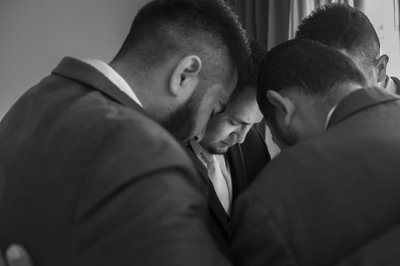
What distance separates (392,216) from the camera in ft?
2.63

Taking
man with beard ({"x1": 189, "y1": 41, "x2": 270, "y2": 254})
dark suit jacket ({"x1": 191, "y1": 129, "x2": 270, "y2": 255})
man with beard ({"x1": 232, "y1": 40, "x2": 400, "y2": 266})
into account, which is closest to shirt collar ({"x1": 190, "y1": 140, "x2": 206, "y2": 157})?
man with beard ({"x1": 189, "y1": 41, "x2": 270, "y2": 254})

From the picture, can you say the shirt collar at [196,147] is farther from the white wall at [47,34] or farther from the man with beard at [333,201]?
the white wall at [47,34]

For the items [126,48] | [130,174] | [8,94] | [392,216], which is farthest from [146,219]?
[8,94]

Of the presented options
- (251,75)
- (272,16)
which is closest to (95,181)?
(251,75)

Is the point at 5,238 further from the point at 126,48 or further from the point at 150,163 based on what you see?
the point at 126,48

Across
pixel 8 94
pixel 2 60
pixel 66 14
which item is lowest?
pixel 8 94

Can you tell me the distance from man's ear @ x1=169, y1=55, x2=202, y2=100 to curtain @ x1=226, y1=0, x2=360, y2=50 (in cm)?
171

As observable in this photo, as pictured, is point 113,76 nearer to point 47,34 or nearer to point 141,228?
point 141,228

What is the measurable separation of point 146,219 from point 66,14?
3362 mm

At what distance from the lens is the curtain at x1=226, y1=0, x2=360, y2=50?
2.71 meters

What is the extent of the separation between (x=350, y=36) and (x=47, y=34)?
2789 mm

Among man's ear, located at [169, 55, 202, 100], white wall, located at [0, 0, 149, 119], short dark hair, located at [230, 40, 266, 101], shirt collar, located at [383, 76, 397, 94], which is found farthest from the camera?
white wall, located at [0, 0, 149, 119]

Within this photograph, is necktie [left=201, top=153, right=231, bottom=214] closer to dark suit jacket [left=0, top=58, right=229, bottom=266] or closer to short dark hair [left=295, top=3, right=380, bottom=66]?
short dark hair [left=295, top=3, right=380, bottom=66]

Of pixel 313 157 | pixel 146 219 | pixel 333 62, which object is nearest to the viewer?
pixel 146 219
